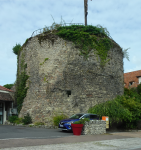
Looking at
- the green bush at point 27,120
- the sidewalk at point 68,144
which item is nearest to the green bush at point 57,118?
the green bush at point 27,120

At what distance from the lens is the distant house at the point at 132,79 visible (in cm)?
3785

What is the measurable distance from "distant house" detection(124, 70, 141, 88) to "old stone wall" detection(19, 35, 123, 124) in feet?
60.0

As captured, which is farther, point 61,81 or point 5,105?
point 5,105

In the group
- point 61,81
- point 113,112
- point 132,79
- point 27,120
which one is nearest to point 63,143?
point 113,112

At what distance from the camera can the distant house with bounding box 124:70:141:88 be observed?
37.8 meters

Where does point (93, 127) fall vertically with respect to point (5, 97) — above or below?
below

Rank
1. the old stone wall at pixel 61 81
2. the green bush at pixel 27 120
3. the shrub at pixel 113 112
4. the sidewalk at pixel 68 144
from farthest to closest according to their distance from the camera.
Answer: the green bush at pixel 27 120 → the old stone wall at pixel 61 81 → the shrub at pixel 113 112 → the sidewalk at pixel 68 144

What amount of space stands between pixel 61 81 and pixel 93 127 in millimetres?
7258

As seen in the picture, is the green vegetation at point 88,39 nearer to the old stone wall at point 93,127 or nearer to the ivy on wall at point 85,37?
the ivy on wall at point 85,37

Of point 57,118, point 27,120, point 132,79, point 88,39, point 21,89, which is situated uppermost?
point 88,39

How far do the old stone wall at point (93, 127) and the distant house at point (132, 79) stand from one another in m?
25.5

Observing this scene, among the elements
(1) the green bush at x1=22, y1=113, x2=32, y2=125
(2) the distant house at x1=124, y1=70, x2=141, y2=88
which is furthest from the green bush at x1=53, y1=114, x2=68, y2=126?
(2) the distant house at x1=124, y1=70, x2=141, y2=88

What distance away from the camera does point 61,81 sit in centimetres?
1939

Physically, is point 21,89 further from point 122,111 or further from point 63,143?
point 63,143
